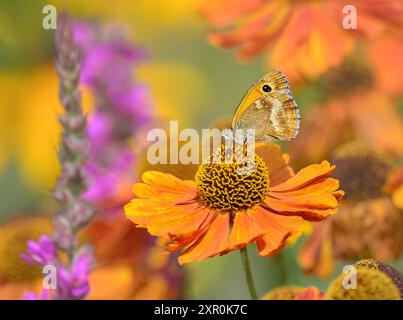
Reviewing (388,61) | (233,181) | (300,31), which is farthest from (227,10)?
(233,181)

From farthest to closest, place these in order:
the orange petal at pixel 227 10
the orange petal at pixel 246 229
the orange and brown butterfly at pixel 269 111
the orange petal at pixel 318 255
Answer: the orange petal at pixel 227 10 < the orange petal at pixel 318 255 < the orange and brown butterfly at pixel 269 111 < the orange petal at pixel 246 229

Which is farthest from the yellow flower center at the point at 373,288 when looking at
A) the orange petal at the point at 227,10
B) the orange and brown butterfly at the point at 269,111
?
the orange petal at the point at 227,10

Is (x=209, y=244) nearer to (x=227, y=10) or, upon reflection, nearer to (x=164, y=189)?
(x=164, y=189)

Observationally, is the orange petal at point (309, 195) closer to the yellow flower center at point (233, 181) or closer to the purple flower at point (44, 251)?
the yellow flower center at point (233, 181)

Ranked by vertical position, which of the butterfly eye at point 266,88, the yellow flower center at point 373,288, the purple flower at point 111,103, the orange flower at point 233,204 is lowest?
the yellow flower center at point 373,288

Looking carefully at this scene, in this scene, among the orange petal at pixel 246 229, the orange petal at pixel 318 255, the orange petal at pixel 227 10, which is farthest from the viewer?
the orange petal at pixel 227 10

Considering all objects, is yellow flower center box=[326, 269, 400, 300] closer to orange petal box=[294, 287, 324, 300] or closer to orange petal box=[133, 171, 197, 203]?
orange petal box=[294, 287, 324, 300]

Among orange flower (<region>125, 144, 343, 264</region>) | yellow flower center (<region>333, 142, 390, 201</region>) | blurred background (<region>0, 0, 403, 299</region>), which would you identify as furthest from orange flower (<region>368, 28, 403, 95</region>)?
orange flower (<region>125, 144, 343, 264</region>)


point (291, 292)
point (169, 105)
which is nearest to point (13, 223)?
point (169, 105)

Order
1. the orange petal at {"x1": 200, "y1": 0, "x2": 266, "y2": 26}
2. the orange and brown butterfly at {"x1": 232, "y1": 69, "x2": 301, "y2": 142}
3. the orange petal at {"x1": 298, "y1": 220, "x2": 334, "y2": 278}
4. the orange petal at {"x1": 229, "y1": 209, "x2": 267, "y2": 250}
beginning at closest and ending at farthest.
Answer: the orange petal at {"x1": 229, "y1": 209, "x2": 267, "y2": 250} → the orange and brown butterfly at {"x1": 232, "y1": 69, "x2": 301, "y2": 142} → the orange petal at {"x1": 298, "y1": 220, "x2": 334, "y2": 278} → the orange petal at {"x1": 200, "y1": 0, "x2": 266, "y2": 26}

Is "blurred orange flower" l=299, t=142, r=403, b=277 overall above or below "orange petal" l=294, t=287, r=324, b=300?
above
